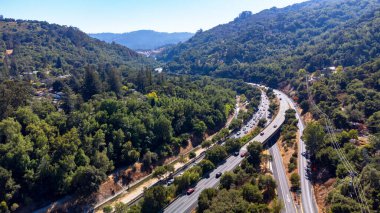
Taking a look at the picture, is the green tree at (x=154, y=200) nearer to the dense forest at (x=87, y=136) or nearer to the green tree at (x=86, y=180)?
the green tree at (x=86, y=180)

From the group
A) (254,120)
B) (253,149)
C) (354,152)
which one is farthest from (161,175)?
(254,120)

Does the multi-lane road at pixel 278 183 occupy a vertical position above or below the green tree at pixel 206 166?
below

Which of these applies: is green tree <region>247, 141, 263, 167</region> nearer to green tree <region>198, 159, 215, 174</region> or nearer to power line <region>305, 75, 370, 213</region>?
green tree <region>198, 159, 215, 174</region>

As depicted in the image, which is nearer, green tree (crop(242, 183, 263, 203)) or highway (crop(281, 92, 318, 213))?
green tree (crop(242, 183, 263, 203))

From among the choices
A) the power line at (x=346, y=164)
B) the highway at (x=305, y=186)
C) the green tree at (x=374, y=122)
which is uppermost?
the green tree at (x=374, y=122)

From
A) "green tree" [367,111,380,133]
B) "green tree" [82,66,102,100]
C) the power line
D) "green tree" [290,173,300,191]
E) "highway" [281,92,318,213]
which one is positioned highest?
"green tree" [82,66,102,100]

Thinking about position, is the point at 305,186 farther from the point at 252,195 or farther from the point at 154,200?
the point at 154,200

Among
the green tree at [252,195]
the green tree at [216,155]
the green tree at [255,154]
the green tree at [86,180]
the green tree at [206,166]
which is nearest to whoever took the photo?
the green tree at [252,195]

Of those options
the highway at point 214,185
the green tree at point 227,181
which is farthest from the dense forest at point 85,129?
the green tree at point 227,181

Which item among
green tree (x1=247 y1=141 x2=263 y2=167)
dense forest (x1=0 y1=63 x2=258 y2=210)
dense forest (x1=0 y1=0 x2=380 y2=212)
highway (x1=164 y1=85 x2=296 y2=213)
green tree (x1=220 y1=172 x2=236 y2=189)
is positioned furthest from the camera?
green tree (x1=247 y1=141 x2=263 y2=167)

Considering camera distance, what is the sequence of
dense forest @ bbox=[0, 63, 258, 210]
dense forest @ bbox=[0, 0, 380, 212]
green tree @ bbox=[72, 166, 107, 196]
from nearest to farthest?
1. dense forest @ bbox=[0, 0, 380, 212]
2. dense forest @ bbox=[0, 63, 258, 210]
3. green tree @ bbox=[72, 166, 107, 196]

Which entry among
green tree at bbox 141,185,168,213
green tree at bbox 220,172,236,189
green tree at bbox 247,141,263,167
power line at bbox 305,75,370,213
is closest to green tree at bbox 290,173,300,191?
power line at bbox 305,75,370,213

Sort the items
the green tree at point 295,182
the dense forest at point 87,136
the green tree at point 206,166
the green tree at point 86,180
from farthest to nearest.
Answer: the green tree at point 206,166, the green tree at point 295,182, the green tree at point 86,180, the dense forest at point 87,136
